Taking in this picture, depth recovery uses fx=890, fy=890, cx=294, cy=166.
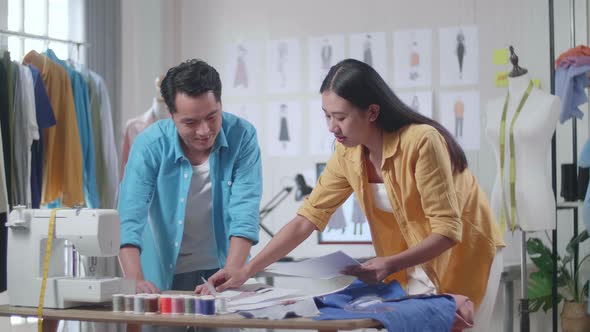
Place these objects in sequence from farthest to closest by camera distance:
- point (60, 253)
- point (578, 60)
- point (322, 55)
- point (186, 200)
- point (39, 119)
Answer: point (322, 55)
point (578, 60)
point (39, 119)
point (186, 200)
point (60, 253)

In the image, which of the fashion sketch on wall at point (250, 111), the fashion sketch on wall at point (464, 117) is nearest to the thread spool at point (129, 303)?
the fashion sketch on wall at point (464, 117)

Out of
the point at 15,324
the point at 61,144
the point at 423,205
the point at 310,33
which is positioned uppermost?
the point at 310,33

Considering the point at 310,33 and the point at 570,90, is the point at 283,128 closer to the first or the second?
the point at 310,33

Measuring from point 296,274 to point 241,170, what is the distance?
1.86ft

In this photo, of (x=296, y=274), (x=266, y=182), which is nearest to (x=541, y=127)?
(x=266, y=182)

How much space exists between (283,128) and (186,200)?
3350mm

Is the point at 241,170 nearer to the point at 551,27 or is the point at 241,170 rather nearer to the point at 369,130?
the point at 369,130

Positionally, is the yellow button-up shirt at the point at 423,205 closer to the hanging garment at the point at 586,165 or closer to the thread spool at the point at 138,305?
the thread spool at the point at 138,305

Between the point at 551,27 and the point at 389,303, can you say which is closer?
the point at 389,303

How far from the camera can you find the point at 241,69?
6184 mm

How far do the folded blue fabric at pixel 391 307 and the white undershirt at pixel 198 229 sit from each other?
57cm

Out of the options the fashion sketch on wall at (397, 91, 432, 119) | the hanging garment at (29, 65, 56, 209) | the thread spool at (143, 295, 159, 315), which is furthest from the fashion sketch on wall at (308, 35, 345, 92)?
the thread spool at (143, 295, 159, 315)

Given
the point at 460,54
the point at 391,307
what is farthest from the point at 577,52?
the point at 391,307

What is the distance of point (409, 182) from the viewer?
239cm
